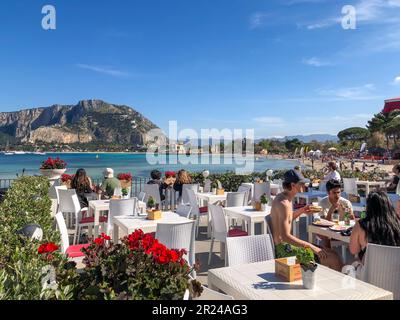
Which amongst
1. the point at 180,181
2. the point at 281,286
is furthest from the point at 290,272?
the point at 180,181

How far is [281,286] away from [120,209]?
3394 mm

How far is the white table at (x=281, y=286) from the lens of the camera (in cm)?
195

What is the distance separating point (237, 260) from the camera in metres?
2.79

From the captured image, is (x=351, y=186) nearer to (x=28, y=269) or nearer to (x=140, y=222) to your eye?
(x=140, y=222)

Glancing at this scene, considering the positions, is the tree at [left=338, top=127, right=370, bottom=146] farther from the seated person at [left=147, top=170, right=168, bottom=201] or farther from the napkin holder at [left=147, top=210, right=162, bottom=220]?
the napkin holder at [left=147, top=210, right=162, bottom=220]

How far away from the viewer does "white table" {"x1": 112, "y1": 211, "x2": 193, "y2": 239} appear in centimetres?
413

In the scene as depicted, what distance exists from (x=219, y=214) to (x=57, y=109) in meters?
117

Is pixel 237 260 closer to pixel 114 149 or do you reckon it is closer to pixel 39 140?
pixel 114 149

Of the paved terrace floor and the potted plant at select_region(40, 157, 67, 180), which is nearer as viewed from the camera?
the paved terrace floor

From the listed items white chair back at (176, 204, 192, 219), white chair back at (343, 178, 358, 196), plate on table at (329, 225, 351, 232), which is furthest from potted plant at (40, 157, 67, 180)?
white chair back at (343, 178, 358, 196)

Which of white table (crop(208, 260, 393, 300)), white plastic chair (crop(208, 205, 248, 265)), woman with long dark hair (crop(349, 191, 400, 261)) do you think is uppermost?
woman with long dark hair (crop(349, 191, 400, 261))

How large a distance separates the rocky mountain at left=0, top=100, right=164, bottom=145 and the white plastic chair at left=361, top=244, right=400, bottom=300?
250 feet

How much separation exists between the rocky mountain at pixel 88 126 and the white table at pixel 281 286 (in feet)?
250

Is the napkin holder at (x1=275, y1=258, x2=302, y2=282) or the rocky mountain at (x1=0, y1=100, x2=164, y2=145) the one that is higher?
the rocky mountain at (x1=0, y1=100, x2=164, y2=145)
